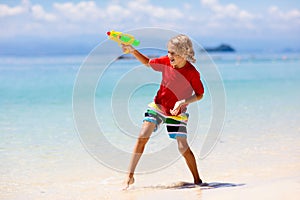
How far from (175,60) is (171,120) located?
55 centimetres

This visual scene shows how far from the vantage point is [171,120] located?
479 centimetres

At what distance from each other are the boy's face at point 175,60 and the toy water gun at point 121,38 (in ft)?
1.24

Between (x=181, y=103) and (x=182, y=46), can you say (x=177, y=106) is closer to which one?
(x=181, y=103)

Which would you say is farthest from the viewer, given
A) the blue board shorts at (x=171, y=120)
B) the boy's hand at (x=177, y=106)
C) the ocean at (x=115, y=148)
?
the ocean at (x=115, y=148)

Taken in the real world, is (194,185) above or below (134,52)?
below

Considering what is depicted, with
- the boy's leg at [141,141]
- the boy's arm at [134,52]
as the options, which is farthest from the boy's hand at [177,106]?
the boy's arm at [134,52]

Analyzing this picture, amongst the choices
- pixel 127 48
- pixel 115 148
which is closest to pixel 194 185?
→ pixel 127 48

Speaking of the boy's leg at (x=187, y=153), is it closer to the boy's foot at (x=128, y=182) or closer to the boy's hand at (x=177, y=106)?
the boy's hand at (x=177, y=106)

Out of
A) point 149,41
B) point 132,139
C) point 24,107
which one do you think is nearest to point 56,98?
point 24,107

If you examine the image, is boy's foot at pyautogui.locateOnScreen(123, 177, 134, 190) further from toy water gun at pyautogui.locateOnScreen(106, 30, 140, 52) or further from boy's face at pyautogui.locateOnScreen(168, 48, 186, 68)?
toy water gun at pyautogui.locateOnScreen(106, 30, 140, 52)

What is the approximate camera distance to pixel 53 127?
852 centimetres

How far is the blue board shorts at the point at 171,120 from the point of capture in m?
4.77

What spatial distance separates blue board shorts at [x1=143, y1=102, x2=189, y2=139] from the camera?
4.77m

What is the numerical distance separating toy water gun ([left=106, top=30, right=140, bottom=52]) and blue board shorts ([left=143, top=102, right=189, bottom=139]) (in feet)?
2.03
